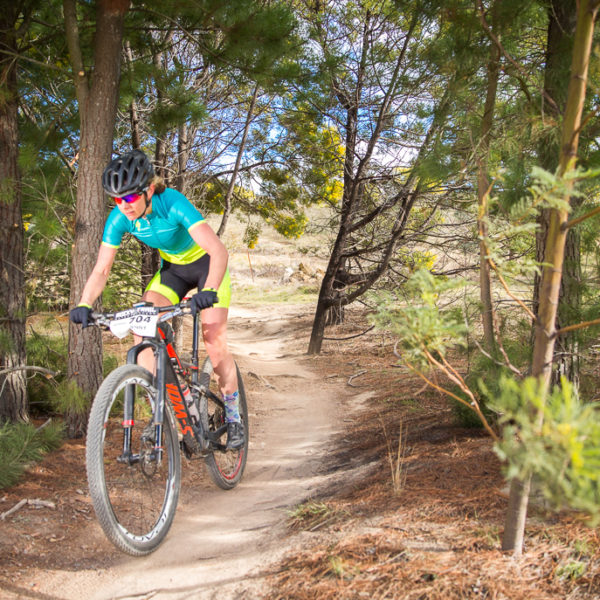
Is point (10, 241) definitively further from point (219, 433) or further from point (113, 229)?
point (219, 433)

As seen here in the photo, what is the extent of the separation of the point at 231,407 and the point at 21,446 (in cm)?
160

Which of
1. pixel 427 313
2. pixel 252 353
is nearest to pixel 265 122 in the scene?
pixel 252 353

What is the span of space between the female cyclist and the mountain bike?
0.16m

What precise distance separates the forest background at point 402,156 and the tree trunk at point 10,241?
0.06ft

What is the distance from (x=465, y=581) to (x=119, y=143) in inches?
337

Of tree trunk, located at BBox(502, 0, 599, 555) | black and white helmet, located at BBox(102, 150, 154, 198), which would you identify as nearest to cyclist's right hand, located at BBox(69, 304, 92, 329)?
black and white helmet, located at BBox(102, 150, 154, 198)

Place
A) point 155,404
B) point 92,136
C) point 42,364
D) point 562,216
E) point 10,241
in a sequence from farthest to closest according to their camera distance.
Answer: point 42,364
point 10,241
point 92,136
point 155,404
point 562,216

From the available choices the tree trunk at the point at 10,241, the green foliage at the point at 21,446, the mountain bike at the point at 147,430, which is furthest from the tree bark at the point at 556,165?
the tree trunk at the point at 10,241

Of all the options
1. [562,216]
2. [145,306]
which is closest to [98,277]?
[145,306]

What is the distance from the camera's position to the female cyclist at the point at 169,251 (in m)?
2.97

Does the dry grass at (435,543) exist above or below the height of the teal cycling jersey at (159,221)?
below

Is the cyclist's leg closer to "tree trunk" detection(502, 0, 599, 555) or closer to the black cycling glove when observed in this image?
the black cycling glove

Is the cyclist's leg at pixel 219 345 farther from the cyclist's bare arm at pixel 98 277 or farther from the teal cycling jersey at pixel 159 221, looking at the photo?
the cyclist's bare arm at pixel 98 277

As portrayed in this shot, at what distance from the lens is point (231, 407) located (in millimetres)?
3988
